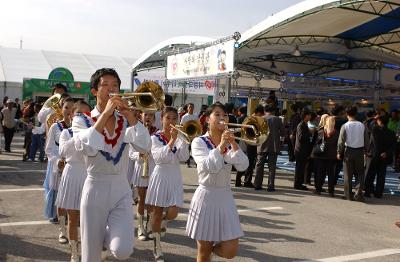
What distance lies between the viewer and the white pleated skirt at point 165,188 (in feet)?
18.4

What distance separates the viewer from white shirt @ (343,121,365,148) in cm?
994

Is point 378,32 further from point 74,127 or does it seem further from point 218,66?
point 74,127

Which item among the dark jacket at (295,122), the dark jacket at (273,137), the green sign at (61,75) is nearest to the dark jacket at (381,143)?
the dark jacket at (273,137)

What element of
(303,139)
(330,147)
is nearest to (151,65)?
(303,139)

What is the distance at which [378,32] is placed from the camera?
1858 centimetres

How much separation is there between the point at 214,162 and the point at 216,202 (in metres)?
0.40

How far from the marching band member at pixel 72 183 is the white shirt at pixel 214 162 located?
1.50 m

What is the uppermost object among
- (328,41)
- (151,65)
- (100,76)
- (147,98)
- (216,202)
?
(328,41)

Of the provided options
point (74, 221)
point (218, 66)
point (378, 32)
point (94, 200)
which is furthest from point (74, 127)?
point (378, 32)

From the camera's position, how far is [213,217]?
4.21m

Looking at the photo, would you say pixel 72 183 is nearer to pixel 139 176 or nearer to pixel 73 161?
pixel 73 161

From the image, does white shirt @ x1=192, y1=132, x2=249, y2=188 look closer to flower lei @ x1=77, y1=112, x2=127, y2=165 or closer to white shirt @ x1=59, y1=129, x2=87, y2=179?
flower lei @ x1=77, y1=112, x2=127, y2=165

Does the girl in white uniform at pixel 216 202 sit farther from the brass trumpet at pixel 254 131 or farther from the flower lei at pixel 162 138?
the flower lei at pixel 162 138

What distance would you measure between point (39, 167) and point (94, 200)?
10.2m
